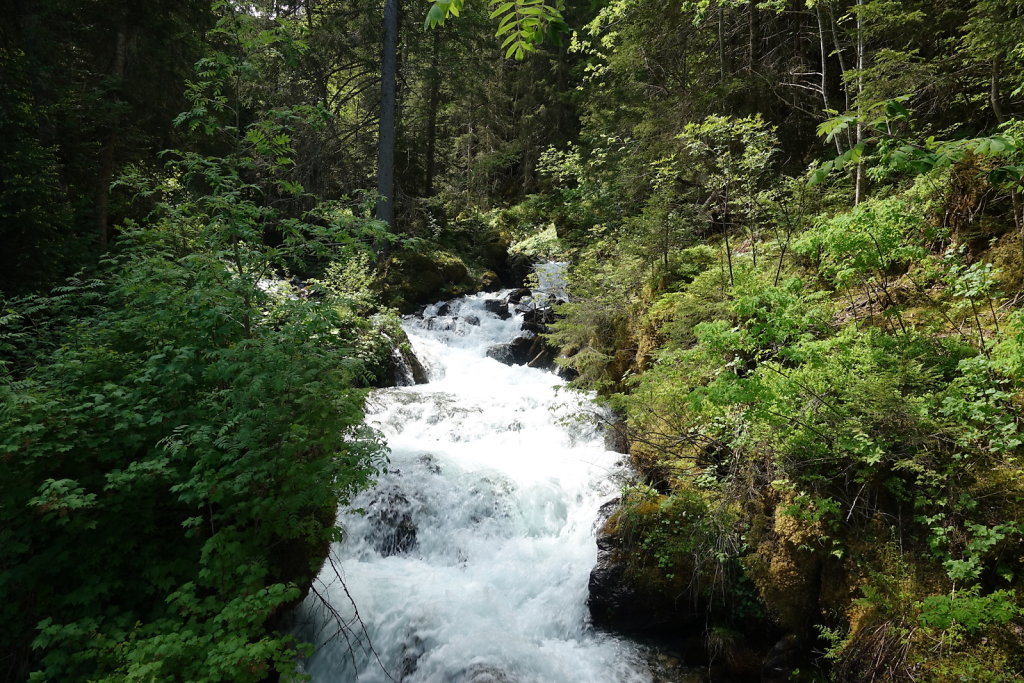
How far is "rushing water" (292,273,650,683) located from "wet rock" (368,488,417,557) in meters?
0.01

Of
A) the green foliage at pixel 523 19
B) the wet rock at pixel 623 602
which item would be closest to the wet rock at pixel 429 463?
the wet rock at pixel 623 602

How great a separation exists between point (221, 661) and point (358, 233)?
141 inches

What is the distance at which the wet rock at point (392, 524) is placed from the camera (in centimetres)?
639

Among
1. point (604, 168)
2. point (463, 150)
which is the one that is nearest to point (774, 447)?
point (604, 168)

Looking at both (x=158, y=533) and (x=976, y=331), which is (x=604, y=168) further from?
(x=158, y=533)

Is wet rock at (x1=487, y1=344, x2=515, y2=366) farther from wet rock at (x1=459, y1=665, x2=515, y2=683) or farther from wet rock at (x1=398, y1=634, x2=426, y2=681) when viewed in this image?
wet rock at (x1=459, y1=665, x2=515, y2=683)

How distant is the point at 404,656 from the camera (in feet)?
16.2

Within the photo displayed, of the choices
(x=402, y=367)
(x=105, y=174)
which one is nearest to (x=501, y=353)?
(x=402, y=367)

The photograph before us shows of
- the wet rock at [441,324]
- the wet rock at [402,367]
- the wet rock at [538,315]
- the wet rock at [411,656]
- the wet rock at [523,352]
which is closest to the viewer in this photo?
the wet rock at [411,656]

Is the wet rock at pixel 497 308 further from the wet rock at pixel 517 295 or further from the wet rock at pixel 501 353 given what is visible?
the wet rock at pixel 501 353

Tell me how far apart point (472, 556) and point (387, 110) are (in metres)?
14.0

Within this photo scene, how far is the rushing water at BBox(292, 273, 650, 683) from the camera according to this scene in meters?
4.90

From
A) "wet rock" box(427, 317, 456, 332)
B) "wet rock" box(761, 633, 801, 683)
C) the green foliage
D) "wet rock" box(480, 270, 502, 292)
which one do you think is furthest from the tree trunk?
the green foliage

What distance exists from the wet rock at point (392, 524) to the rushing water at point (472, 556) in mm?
13
